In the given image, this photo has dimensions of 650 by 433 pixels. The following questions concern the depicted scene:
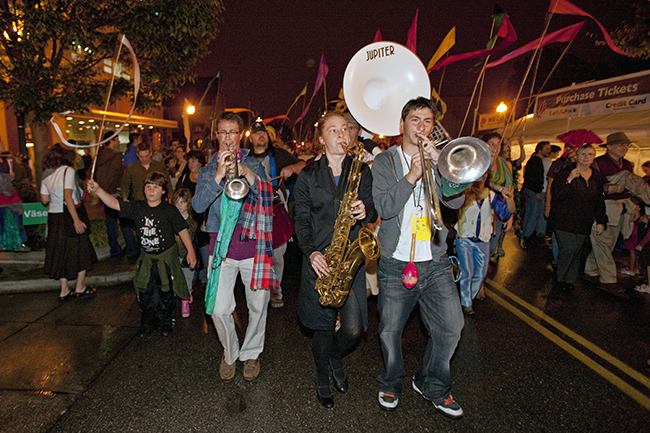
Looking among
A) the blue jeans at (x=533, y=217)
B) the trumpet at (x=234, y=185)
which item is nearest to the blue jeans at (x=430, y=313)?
the trumpet at (x=234, y=185)

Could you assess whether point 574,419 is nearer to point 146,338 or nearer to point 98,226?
point 146,338

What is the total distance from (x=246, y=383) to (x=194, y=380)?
0.46 m

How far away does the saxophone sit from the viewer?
9.02ft

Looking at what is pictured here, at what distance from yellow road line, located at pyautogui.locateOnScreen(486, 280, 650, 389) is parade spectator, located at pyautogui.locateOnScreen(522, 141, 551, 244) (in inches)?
163

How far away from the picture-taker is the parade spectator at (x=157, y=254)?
4.04 meters

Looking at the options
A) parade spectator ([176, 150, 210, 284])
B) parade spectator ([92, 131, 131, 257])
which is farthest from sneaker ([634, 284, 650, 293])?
parade spectator ([92, 131, 131, 257])

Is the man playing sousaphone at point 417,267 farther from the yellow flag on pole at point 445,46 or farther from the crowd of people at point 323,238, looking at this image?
the yellow flag on pole at point 445,46

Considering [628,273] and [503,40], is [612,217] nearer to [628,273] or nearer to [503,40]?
[628,273]

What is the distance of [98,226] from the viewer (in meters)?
8.62

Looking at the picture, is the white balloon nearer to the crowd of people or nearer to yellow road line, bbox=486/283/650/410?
the crowd of people

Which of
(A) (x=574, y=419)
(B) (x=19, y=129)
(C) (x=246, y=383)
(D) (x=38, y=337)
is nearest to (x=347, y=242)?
(C) (x=246, y=383)

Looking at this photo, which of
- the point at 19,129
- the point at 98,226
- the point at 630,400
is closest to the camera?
the point at 630,400

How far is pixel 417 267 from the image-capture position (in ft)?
9.14

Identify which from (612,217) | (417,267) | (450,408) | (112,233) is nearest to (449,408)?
(450,408)
